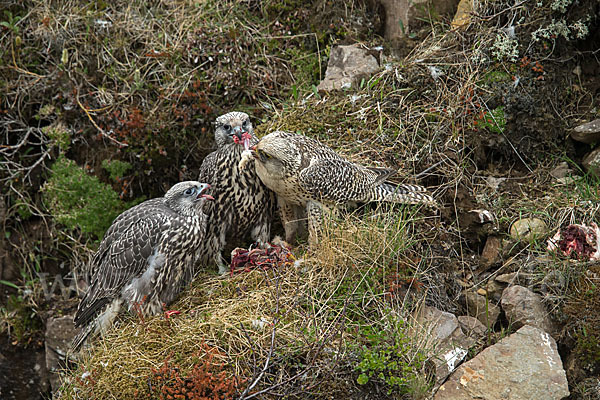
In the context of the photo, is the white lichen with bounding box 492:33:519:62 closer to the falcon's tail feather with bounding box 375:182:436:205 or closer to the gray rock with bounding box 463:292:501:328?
the falcon's tail feather with bounding box 375:182:436:205

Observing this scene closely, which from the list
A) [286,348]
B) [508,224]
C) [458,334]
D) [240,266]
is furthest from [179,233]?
[508,224]

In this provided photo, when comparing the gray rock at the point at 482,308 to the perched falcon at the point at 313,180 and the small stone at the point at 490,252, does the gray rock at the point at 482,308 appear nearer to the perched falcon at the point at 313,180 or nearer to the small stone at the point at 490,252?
the small stone at the point at 490,252

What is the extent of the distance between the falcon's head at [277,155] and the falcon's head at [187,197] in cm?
43

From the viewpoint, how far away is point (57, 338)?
5.43 m

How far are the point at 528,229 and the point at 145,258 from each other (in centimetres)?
259

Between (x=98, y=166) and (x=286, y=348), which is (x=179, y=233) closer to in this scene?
(x=286, y=348)

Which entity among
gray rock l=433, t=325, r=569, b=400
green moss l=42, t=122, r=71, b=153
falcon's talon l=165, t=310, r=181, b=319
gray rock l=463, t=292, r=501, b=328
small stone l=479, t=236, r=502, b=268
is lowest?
gray rock l=433, t=325, r=569, b=400

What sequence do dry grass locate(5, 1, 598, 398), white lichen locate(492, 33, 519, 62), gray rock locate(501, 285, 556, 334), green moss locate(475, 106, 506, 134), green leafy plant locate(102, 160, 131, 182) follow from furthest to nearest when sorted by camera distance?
green leafy plant locate(102, 160, 131, 182) < white lichen locate(492, 33, 519, 62) < green moss locate(475, 106, 506, 134) < gray rock locate(501, 285, 556, 334) < dry grass locate(5, 1, 598, 398)

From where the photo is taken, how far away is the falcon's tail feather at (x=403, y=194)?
4.50m

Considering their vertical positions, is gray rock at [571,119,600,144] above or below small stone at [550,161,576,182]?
above

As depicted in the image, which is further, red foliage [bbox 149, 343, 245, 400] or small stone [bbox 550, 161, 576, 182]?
small stone [bbox 550, 161, 576, 182]

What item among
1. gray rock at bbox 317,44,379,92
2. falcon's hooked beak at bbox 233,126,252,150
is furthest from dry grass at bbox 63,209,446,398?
gray rock at bbox 317,44,379,92

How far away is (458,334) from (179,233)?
187 cm

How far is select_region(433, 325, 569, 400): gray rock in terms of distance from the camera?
142 inches
